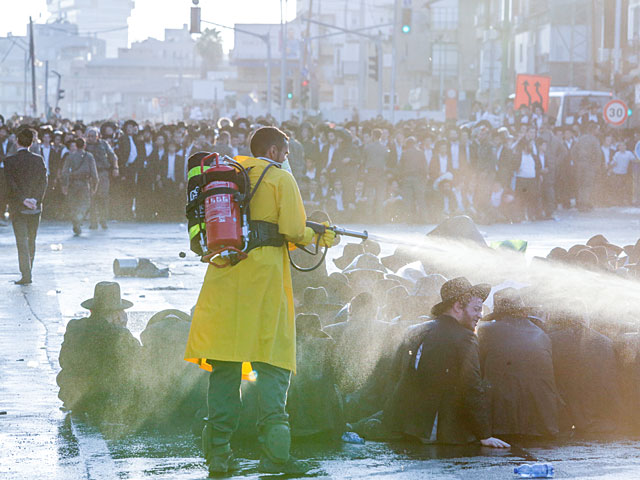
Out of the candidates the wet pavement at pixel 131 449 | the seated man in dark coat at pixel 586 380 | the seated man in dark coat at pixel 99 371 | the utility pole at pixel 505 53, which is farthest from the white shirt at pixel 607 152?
the utility pole at pixel 505 53

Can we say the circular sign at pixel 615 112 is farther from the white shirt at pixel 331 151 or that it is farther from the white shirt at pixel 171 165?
the white shirt at pixel 171 165

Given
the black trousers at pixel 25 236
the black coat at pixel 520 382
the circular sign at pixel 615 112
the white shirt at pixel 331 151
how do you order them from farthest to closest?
1. the circular sign at pixel 615 112
2. the white shirt at pixel 331 151
3. the black trousers at pixel 25 236
4. the black coat at pixel 520 382

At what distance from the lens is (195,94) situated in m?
128

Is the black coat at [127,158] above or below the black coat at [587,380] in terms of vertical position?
above

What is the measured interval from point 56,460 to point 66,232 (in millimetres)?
15207

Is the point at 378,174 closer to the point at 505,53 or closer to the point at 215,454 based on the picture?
the point at 215,454

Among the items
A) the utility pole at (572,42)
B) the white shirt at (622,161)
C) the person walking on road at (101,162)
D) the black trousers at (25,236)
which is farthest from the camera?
the utility pole at (572,42)

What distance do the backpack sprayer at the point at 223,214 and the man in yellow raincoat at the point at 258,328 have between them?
0.02 m

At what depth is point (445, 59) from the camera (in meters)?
86.8

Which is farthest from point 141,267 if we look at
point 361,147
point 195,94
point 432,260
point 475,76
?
point 195,94

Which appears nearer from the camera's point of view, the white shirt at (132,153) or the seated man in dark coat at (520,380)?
the seated man in dark coat at (520,380)

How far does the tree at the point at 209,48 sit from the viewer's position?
152375 millimetres

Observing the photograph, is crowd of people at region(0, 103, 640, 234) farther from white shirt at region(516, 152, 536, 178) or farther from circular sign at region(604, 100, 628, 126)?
circular sign at region(604, 100, 628, 126)

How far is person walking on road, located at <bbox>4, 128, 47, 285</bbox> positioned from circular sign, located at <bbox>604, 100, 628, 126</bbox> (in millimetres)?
16298
